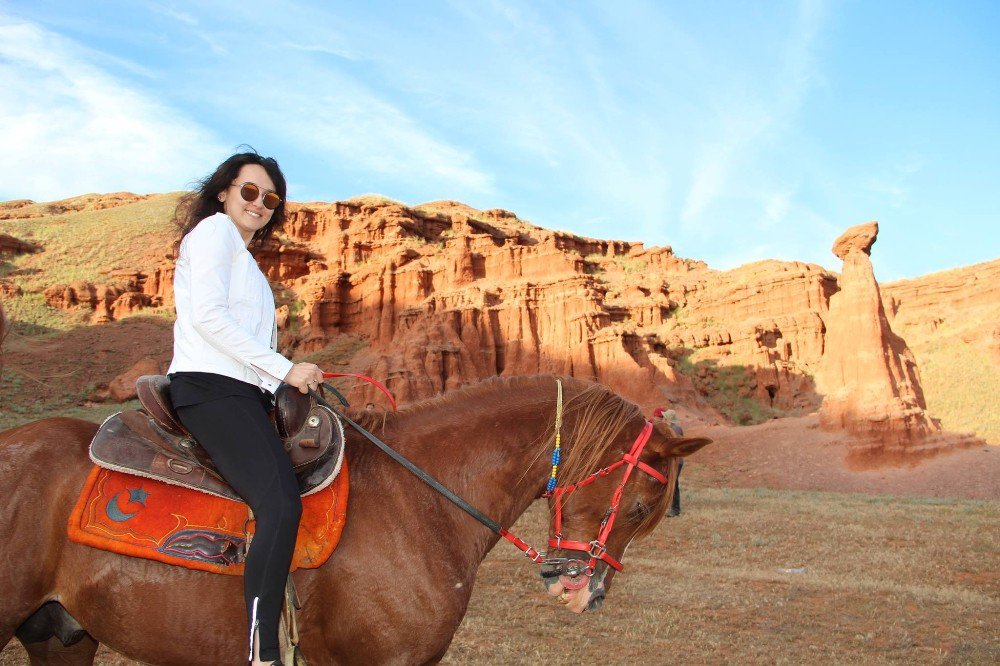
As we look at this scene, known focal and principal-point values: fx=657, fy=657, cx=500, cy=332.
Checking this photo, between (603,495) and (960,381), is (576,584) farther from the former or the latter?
(960,381)

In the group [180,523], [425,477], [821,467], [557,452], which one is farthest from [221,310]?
[821,467]

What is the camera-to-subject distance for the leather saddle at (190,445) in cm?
311

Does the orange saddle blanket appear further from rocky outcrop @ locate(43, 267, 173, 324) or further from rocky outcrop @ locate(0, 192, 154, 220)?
rocky outcrop @ locate(0, 192, 154, 220)

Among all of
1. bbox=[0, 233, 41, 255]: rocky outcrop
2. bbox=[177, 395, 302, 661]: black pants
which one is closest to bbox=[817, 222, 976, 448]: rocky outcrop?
bbox=[177, 395, 302, 661]: black pants

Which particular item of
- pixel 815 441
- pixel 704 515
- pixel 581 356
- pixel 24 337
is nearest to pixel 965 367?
pixel 815 441

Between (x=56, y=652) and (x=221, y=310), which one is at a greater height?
(x=221, y=310)

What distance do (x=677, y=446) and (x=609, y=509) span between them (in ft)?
1.55

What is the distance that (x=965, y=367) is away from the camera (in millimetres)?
40375

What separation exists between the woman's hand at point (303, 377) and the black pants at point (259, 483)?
230mm

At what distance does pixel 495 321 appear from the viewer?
52.4 metres

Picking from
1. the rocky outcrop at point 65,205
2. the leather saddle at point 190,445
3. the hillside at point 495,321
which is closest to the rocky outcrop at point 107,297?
the hillside at point 495,321

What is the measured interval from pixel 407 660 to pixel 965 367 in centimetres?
A: 4730


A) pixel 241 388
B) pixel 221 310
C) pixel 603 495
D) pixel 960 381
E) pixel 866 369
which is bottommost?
pixel 603 495

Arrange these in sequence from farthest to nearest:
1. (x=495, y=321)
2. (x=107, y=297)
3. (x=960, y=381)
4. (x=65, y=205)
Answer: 1. (x=65, y=205)
2. (x=107, y=297)
3. (x=495, y=321)
4. (x=960, y=381)
